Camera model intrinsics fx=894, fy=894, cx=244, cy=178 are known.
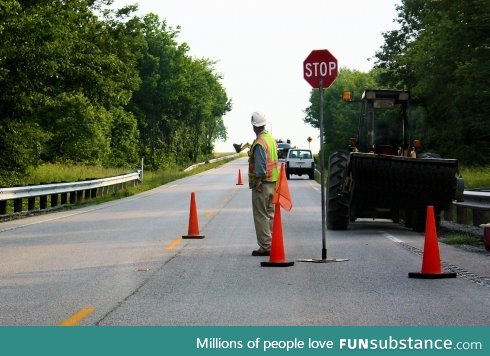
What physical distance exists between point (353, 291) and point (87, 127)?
44277mm

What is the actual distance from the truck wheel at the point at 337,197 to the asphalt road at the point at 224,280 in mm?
285

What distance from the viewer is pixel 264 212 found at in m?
13.4

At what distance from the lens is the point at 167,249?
14531mm

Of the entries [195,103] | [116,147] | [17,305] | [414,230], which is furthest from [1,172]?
[195,103]

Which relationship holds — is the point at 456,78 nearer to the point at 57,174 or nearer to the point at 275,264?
the point at 57,174

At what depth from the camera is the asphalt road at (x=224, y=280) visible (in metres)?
8.23

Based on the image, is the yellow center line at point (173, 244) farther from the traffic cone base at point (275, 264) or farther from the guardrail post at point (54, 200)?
the guardrail post at point (54, 200)

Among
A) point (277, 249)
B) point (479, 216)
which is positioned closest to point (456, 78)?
point (479, 216)

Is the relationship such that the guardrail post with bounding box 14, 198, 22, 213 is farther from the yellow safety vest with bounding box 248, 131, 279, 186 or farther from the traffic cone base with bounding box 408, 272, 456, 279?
the traffic cone base with bounding box 408, 272, 456, 279

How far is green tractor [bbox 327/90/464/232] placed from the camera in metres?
16.6

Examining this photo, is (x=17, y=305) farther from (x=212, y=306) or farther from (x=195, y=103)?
(x=195, y=103)

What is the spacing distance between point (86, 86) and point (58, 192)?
1556cm

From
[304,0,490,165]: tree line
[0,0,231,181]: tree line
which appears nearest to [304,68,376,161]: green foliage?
[0,0,231,181]: tree line

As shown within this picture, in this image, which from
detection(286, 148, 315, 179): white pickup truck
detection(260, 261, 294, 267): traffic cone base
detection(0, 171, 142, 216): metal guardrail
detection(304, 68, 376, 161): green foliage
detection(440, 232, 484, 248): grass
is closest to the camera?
detection(260, 261, 294, 267): traffic cone base
